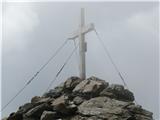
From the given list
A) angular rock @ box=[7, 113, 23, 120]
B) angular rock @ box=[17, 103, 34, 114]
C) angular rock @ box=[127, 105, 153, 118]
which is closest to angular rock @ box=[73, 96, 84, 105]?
angular rock @ box=[17, 103, 34, 114]

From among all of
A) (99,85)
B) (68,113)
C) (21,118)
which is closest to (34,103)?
(21,118)

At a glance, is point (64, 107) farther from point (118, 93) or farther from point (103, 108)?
point (118, 93)

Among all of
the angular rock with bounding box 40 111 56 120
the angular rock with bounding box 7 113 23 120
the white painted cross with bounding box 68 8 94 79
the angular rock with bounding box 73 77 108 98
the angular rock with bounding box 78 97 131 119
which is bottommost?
the angular rock with bounding box 7 113 23 120

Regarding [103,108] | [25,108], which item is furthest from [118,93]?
[25,108]

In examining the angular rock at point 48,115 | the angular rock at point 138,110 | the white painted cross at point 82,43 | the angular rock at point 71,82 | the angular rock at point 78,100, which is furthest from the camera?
the white painted cross at point 82,43

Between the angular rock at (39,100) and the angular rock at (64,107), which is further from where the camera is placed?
the angular rock at (39,100)

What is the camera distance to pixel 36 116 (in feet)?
58.6

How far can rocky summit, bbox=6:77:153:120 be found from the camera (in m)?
17.0

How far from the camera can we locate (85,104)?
17.8 metres

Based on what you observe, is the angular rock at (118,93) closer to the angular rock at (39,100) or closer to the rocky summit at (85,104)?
the rocky summit at (85,104)

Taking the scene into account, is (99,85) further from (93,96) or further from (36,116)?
(36,116)

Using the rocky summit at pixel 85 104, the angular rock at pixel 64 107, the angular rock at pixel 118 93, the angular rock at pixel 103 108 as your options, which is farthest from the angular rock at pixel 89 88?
the angular rock at pixel 64 107

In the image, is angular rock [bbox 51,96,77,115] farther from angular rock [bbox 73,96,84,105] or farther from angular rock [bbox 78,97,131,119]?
angular rock [bbox 73,96,84,105]

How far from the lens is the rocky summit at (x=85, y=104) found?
17031mm
